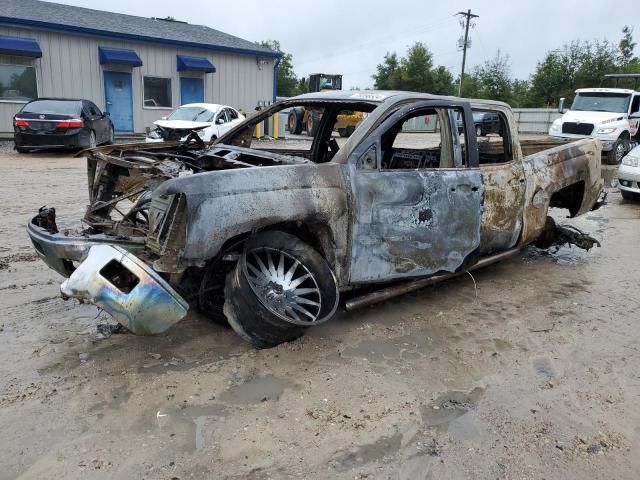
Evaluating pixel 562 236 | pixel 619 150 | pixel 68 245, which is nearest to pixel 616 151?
pixel 619 150

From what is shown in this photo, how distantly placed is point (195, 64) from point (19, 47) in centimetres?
623

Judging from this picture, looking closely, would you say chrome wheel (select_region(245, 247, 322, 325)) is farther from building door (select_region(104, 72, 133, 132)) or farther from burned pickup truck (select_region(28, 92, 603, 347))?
building door (select_region(104, 72, 133, 132))

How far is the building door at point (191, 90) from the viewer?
71.9 ft

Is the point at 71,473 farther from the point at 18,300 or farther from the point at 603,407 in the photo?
the point at 603,407

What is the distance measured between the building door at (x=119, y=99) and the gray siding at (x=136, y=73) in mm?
192

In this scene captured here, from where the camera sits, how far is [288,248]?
354 centimetres

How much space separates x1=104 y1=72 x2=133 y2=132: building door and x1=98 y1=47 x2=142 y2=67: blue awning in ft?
2.37

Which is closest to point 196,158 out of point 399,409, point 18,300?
point 18,300

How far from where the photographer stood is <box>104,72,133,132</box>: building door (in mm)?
20016

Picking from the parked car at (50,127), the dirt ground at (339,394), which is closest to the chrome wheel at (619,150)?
the dirt ground at (339,394)

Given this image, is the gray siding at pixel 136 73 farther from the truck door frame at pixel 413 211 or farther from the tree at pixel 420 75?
the tree at pixel 420 75

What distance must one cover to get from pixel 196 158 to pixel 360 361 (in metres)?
2.12

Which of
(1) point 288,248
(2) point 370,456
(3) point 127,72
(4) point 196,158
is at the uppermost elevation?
(3) point 127,72

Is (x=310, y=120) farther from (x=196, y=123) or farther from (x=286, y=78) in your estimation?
(x=286, y=78)
